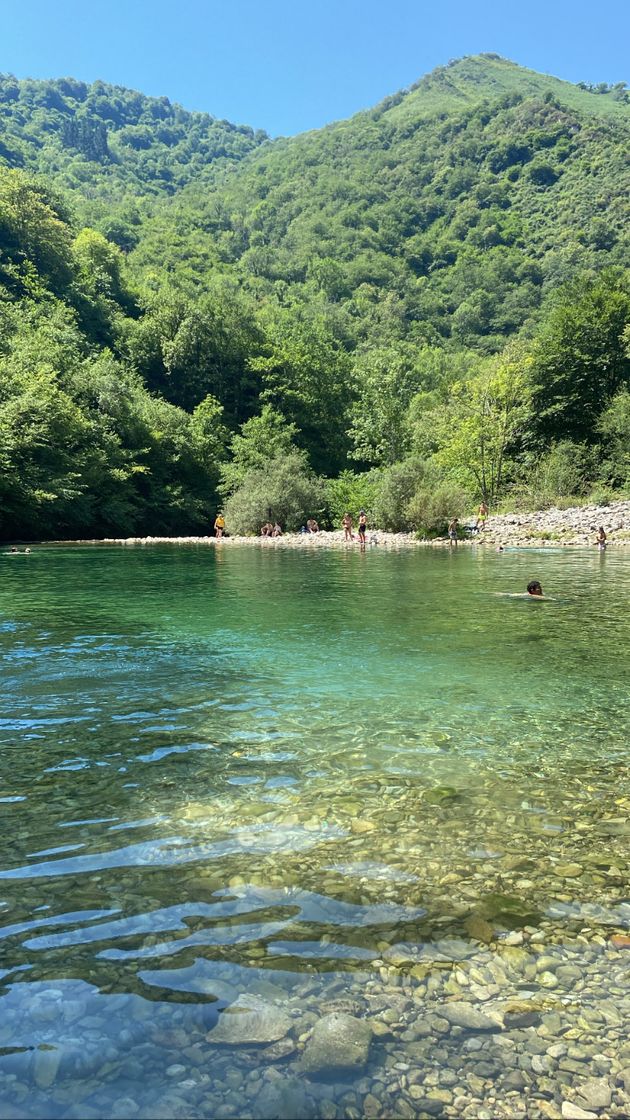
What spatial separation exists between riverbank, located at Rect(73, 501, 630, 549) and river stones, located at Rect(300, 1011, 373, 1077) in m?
31.5

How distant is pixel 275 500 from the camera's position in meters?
47.9

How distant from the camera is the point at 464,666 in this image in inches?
375

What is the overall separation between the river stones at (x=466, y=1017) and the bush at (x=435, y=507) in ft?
121

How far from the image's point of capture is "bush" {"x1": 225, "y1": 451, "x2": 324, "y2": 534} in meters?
48.3

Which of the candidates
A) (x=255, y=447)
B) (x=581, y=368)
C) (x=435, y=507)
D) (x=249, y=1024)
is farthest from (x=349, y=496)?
(x=249, y=1024)

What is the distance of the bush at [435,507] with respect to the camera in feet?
131

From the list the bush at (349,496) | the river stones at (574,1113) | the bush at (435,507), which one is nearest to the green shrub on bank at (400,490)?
the bush at (435,507)

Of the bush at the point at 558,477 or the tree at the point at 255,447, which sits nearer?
the bush at the point at 558,477

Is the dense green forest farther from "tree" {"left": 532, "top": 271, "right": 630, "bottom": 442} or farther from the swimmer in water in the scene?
the swimmer in water

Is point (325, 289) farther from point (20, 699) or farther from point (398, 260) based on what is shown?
point (20, 699)

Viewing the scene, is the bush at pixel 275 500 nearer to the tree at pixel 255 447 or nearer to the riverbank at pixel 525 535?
the tree at pixel 255 447

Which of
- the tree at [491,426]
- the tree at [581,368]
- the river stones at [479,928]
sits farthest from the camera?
the tree at [581,368]

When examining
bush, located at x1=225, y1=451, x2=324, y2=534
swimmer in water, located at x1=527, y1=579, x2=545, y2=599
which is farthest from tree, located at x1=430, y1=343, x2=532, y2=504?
swimmer in water, located at x1=527, y1=579, x2=545, y2=599

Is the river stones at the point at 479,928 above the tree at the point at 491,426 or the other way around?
the other way around
